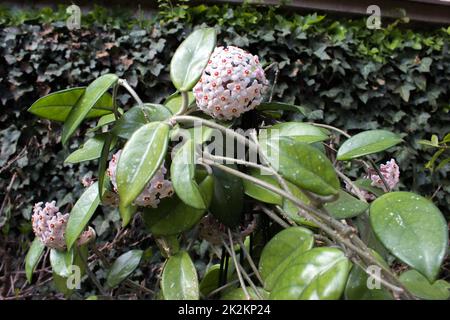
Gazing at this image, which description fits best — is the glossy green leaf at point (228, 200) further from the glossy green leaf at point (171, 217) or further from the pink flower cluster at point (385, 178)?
the pink flower cluster at point (385, 178)

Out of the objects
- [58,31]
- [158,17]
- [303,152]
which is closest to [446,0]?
[158,17]

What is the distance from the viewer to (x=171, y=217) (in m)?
0.52

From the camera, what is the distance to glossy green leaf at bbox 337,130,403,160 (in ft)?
1.87

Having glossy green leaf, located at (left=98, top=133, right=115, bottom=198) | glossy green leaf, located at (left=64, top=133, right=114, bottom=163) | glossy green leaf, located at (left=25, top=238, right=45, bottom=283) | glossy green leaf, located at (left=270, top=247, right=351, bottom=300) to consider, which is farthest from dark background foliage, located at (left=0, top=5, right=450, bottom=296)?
glossy green leaf, located at (left=270, top=247, right=351, bottom=300)

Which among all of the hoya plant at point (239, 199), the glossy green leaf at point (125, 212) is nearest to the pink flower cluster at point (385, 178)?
the hoya plant at point (239, 199)

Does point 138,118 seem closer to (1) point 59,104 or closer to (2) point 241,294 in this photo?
(1) point 59,104

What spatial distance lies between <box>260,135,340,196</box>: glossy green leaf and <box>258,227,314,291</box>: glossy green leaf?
74 millimetres

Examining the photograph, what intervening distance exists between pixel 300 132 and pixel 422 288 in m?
0.24

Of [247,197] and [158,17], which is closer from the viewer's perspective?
[247,197]

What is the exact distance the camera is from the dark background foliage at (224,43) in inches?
77.1

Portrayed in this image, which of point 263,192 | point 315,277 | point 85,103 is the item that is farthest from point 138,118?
point 315,277
